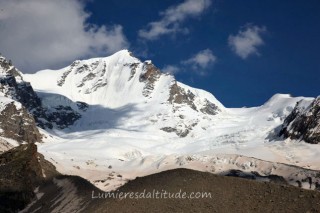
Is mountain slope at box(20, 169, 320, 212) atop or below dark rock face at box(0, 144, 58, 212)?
below

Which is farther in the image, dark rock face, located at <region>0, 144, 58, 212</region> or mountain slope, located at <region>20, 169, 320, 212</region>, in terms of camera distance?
dark rock face, located at <region>0, 144, 58, 212</region>

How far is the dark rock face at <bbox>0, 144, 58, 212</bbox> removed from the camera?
201ft

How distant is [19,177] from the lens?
67062mm

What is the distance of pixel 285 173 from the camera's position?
115688 millimetres

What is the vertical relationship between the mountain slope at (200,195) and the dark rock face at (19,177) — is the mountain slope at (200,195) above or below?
below

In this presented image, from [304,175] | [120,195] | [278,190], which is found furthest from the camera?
[304,175]

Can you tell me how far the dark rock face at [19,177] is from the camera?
6131cm

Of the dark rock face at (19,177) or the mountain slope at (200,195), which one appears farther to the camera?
the dark rock face at (19,177)

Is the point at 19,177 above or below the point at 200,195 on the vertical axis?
above

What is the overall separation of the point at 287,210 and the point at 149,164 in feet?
433

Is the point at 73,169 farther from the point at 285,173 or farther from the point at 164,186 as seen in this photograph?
the point at 164,186

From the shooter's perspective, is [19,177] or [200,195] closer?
[200,195]

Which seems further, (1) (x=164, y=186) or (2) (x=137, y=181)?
(2) (x=137, y=181)

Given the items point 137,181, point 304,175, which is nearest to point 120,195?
point 137,181
